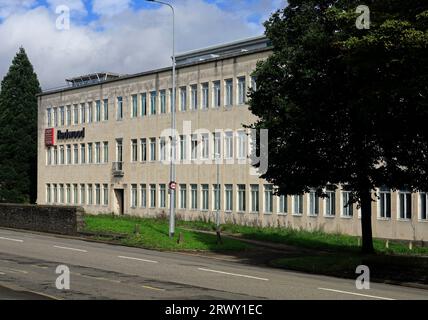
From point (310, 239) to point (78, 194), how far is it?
34549mm

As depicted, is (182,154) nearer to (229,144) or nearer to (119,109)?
(229,144)

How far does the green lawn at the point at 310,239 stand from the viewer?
1304 inches

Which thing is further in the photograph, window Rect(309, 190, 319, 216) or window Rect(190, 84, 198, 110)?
window Rect(190, 84, 198, 110)

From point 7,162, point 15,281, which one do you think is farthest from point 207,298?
point 7,162

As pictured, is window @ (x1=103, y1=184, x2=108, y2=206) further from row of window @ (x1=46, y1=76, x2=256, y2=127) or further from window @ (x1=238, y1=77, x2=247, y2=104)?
window @ (x1=238, y1=77, x2=247, y2=104)

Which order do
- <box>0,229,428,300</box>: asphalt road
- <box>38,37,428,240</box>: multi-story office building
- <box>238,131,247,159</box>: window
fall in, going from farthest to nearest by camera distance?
<box>238,131,247,159</box>: window
<box>38,37,428,240</box>: multi-story office building
<box>0,229,428,300</box>: asphalt road

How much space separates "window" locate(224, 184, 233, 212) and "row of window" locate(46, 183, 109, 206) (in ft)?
51.3

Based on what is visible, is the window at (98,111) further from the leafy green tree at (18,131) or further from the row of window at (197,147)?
the leafy green tree at (18,131)

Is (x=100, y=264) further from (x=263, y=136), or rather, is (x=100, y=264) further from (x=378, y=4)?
(x=378, y=4)

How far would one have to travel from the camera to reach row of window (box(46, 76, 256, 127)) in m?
49.9

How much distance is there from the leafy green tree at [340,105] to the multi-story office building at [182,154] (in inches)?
458

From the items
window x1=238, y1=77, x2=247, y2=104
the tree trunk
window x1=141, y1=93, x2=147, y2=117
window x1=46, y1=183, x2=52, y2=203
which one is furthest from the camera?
window x1=46, y1=183, x2=52, y2=203

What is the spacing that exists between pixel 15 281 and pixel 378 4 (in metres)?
12.5

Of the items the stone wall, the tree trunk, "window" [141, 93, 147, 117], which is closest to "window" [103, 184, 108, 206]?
"window" [141, 93, 147, 117]
